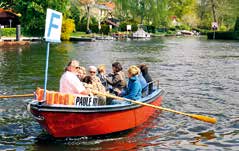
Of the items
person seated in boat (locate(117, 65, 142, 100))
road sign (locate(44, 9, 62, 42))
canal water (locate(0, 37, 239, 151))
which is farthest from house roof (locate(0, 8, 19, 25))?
road sign (locate(44, 9, 62, 42))

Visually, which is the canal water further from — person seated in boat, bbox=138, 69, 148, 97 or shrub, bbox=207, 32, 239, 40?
shrub, bbox=207, 32, 239, 40

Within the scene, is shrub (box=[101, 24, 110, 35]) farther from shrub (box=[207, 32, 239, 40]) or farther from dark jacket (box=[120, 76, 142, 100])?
dark jacket (box=[120, 76, 142, 100])

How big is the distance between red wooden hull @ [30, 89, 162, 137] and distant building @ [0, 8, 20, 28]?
59902mm

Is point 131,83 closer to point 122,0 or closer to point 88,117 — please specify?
point 88,117

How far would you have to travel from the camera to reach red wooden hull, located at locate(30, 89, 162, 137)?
37.5ft

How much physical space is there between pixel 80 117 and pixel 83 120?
5.8 inches

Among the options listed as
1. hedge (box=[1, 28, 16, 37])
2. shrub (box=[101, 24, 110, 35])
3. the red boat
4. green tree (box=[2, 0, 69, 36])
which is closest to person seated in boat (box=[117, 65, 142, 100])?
the red boat

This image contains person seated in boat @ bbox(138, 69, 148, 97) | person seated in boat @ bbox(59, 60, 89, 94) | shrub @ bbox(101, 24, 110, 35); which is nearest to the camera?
person seated in boat @ bbox(59, 60, 89, 94)

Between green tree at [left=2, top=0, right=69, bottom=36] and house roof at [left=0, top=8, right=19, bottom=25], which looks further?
house roof at [left=0, top=8, right=19, bottom=25]

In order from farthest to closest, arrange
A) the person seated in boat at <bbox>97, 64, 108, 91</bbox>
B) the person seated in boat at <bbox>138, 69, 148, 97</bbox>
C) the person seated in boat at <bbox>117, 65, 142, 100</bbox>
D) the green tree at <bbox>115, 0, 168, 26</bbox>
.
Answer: the green tree at <bbox>115, 0, 168, 26</bbox> < the person seated in boat at <bbox>97, 64, 108, 91</bbox> < the person seated in boat at <bbox>138, 69, 148, 97</bbox> < the person seated in boat at <bbox>117, 65, 142, 100</bbox>

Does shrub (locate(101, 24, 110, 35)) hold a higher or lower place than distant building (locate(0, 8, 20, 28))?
lower

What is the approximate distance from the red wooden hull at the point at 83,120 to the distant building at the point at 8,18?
5990cm

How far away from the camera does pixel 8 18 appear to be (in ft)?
237

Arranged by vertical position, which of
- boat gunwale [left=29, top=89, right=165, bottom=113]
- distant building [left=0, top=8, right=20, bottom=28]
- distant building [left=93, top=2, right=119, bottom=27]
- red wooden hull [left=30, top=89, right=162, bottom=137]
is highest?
distant building [left=93, top=2, right=119, bottom=27]
